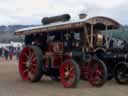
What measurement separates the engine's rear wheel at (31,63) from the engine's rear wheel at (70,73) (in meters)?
1.35

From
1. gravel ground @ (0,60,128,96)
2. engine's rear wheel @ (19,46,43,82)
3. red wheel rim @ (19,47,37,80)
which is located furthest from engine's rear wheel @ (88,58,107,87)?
red wheel rim @ (19,47,37,80)

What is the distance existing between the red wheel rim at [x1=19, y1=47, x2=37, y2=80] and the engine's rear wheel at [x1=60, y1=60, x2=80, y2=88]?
5.47 feet

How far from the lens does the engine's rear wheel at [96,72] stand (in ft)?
37.6

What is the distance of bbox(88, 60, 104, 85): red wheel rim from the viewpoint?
11.6 m

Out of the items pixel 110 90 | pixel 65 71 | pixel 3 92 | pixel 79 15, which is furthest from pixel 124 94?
pixel 79 15

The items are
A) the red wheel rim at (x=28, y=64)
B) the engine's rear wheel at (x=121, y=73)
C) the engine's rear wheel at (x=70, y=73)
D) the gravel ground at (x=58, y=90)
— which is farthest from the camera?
the red wheel rim at (x=28, y=64)

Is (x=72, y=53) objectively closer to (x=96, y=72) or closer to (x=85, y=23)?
(x=96, y=72)

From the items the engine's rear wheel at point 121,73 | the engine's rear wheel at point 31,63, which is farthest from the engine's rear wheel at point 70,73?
the engine's rear wheel at point 121,73

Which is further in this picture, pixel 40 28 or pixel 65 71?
pixel 40 28

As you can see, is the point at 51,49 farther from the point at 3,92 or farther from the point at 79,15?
the point at 3,92

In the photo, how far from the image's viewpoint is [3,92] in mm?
10742

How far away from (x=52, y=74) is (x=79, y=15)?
2228mm

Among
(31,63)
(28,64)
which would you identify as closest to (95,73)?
(31,63)

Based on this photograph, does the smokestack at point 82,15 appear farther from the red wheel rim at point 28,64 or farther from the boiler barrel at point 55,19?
the red wheel rim at point 28,64
